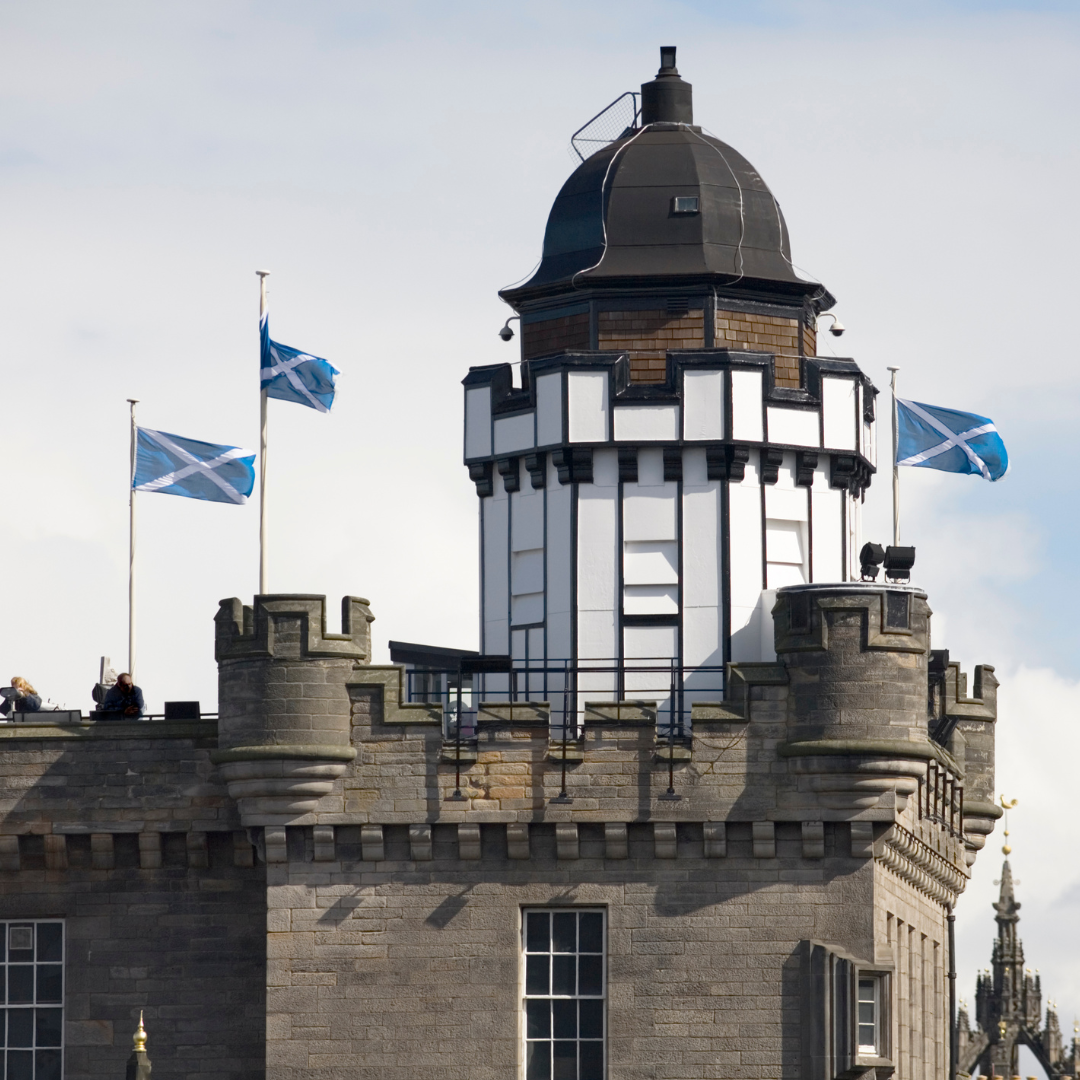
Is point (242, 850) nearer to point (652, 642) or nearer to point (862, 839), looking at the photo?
point (652, 642)

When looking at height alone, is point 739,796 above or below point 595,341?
below

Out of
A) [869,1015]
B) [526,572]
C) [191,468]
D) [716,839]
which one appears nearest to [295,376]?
[191,468]

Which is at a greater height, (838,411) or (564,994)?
(838,411)

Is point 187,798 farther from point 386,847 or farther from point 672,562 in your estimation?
point 672,562

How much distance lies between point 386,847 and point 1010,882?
89.0 m

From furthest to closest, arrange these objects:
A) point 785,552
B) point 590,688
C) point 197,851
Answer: point 785,552 < point 590,688 < point 197,851

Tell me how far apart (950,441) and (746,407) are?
3950 millimetres

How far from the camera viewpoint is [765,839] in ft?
127

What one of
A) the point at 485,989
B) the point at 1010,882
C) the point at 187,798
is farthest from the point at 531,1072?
the point at 1010,882

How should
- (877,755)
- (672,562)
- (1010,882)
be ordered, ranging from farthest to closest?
(1010,882) < (672,562) < (877,755)

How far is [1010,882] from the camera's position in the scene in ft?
408

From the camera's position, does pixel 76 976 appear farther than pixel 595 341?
No

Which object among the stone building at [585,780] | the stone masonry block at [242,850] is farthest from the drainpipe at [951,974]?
the stone masonry block at [242,850]

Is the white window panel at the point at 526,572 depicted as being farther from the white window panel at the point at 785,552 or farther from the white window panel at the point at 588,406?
the white window panel at the point at 785,552
